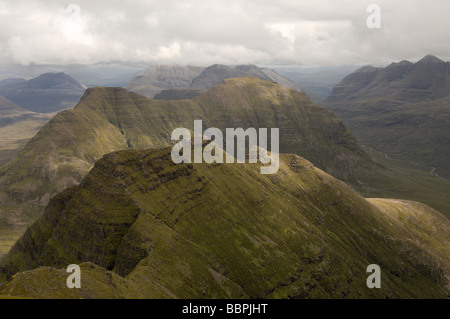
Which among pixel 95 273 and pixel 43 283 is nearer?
pixel 43 283

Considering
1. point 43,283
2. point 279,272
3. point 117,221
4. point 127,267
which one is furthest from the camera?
point 279,272

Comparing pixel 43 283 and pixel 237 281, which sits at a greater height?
pixel 43 283

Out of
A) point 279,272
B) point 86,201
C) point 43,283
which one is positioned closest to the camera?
point 43,283

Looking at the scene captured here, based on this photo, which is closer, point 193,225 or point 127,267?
point 127,267
